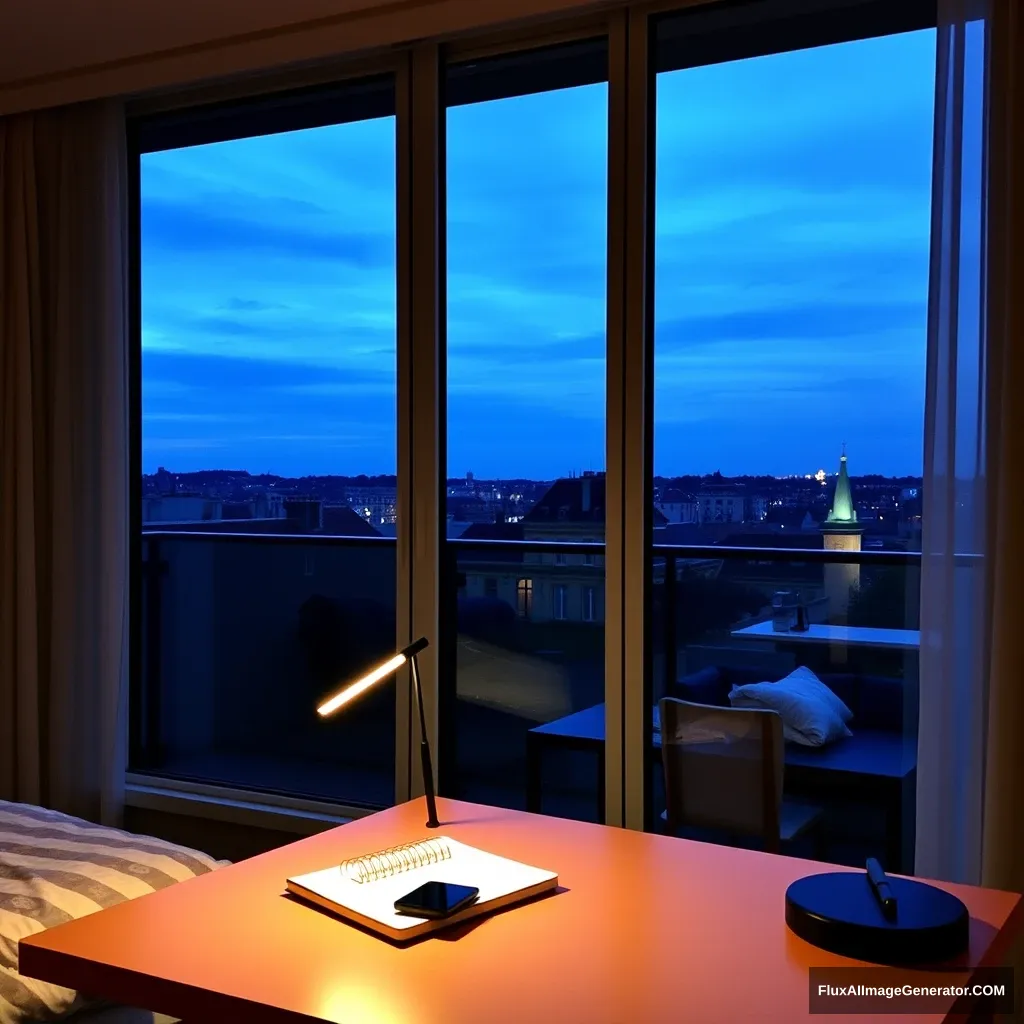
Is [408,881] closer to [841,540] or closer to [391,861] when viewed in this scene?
[391,861]

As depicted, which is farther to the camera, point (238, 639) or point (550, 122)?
point (238, 639)

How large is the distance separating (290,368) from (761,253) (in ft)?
6.68

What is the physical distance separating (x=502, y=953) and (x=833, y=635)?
2.50 meters

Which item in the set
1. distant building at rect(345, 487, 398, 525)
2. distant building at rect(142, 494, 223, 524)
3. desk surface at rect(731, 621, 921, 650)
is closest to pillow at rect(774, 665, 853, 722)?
desk surface at rect(731, 621, 921, 650)

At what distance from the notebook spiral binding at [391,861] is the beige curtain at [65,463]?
7.77 feet

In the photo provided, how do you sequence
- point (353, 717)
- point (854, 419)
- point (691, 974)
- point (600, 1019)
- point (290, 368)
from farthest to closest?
1. point (353, 717)
2. point (290, 368)
3. point (854, 419)
4. point (691, 974)
5. point (600, 1019)

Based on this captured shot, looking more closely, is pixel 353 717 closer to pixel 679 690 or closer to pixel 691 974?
pixel 679 690

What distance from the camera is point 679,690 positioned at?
12.4ft

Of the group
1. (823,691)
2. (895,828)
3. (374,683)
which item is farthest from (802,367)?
(374,683)

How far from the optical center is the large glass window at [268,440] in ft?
12.7

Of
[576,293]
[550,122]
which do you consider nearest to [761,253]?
[576,293]

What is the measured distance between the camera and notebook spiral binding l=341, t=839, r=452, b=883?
1645 millimetres

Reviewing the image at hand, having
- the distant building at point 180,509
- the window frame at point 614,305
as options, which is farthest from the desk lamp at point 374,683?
the distant building at point 180,509

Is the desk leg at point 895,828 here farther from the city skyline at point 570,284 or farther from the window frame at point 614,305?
the city skyline at point 570,284
